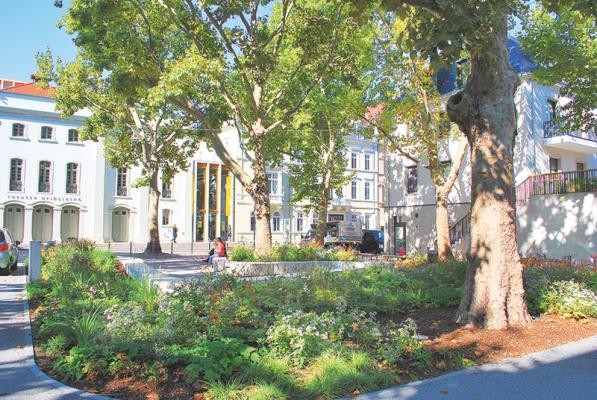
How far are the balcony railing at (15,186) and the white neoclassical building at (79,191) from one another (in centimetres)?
7

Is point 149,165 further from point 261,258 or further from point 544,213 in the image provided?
point 544,213

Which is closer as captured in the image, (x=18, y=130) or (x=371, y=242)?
(x=371, y=242)

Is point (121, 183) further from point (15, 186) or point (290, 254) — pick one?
point (290, 254)

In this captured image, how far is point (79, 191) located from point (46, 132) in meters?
5.36

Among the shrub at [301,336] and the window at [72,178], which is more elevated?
the window at [72,178]

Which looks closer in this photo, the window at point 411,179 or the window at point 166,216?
the window at point 411,179

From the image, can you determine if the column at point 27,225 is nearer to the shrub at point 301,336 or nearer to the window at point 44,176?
the window at point 44,176

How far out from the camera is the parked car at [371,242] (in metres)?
36.2

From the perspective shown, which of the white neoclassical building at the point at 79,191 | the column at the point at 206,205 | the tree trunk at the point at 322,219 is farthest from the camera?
the column at the point at 206,205

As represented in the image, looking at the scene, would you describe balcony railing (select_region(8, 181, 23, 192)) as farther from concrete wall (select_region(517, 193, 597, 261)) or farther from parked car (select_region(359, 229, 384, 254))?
concrete wall (select_region(517, 193, 597, 261))

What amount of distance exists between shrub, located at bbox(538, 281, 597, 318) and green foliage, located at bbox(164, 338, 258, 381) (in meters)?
5.77

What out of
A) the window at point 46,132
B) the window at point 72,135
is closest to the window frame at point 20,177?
the window at point 46,132

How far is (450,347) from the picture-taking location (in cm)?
641

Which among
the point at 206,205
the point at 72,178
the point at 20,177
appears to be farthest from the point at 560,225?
the point at 20,177
